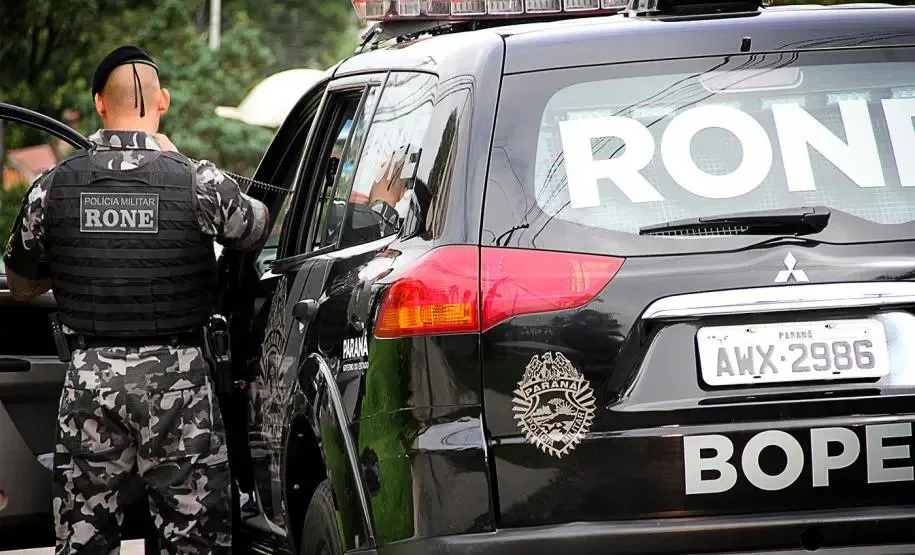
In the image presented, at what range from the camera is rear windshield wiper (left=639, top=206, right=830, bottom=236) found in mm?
3609

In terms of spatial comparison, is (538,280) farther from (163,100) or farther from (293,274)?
(163,100)

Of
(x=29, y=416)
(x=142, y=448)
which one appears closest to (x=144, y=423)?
(x=142, y=448)

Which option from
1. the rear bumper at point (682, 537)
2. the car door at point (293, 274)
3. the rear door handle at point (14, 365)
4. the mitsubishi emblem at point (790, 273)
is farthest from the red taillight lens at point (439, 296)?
the rear door handle at point (14, 365)

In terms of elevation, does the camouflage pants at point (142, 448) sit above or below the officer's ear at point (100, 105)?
below

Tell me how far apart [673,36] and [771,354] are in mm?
763

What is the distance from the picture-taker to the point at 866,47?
3.88 m

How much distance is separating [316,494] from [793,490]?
49.5 inches

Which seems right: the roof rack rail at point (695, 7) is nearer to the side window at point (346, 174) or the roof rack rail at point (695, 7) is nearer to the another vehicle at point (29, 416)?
the side window at point (346, 174)

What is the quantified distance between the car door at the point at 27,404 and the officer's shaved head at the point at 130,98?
0.20 m

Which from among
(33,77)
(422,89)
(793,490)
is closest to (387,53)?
(422,89)

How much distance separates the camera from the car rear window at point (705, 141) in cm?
364

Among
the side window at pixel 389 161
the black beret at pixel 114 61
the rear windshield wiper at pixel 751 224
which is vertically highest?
the black beret at pixel 114 61

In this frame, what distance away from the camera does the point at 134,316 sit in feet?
16.2

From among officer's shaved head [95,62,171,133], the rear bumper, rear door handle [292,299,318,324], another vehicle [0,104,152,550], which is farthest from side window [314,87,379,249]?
the rear bumper
